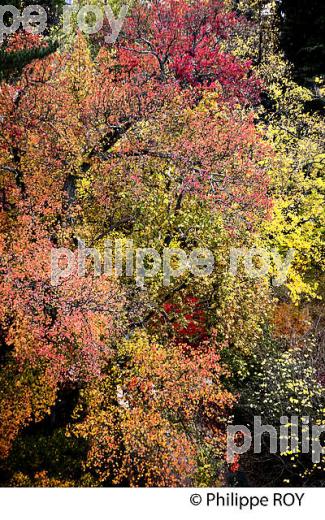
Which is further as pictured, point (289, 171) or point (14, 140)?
point (289, 171)

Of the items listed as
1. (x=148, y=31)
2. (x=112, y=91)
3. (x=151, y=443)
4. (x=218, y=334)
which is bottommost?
(x=151, y=443)

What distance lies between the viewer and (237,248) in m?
20.5

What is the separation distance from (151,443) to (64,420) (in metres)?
4.94

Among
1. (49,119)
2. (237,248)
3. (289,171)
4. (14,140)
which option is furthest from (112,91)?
(289,171)

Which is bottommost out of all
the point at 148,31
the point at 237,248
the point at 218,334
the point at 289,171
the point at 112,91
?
the point at 218,334

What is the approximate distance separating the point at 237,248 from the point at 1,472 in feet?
44.0

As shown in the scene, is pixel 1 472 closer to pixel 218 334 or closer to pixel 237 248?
pixel 218 334

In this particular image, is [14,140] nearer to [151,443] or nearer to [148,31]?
[151,443]

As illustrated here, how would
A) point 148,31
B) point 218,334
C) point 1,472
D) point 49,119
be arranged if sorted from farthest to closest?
point 148,31
point 218,334
point 49,119
point 1,472
